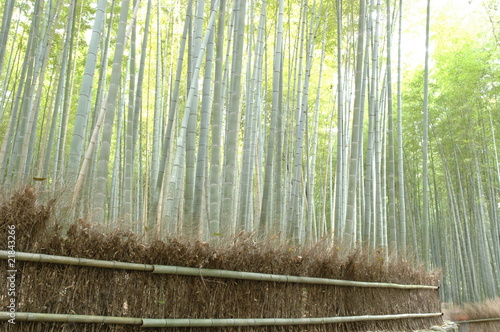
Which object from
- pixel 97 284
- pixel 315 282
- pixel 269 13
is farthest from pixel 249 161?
pixel 269 13

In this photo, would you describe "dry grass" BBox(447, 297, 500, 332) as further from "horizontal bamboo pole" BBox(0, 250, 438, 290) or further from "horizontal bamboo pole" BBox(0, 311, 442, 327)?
"horizontal bamboo pole" BBox(0, 250, 438, 290)

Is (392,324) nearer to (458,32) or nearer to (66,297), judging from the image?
(66,297)

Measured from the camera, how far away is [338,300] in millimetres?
4121

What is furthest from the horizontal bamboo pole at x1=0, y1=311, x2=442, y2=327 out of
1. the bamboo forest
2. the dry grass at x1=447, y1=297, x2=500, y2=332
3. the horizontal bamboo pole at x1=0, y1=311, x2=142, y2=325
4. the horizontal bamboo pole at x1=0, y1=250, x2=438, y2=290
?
the dry grass at x1=447, y1=297, x2=500, y2=332

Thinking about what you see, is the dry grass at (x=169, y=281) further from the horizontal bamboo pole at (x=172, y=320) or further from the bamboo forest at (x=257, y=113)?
the bamboo forest at (x=257, y=113)

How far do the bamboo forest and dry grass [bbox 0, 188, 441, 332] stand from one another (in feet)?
0.54

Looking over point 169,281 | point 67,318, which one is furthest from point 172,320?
point 67,318

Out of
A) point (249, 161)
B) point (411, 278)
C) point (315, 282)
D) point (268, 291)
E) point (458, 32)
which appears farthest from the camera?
point (458, 32)

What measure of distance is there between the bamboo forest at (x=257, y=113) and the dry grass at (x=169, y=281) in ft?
0.54

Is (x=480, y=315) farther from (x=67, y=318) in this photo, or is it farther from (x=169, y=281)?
(x=67, y=318)

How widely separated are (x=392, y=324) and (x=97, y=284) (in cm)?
344

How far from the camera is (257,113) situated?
20.3ft

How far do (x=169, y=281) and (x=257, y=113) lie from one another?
145 inches

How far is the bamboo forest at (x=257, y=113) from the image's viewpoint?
11.9 feet
